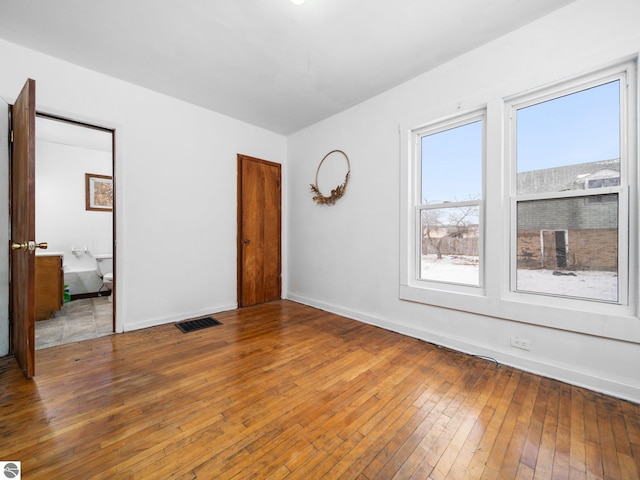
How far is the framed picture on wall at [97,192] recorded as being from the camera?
5.00 m

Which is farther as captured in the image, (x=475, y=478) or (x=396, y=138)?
(x=396, y=138)

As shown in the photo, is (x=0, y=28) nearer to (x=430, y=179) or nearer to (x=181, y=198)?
(x=181, y=198)

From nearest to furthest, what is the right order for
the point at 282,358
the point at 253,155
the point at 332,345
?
the point at 282,358 < the point at 332,345 < the point at 253,155

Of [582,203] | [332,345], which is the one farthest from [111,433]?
[582,203]

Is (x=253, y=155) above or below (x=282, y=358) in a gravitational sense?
above

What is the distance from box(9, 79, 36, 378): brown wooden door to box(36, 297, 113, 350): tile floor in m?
0.47

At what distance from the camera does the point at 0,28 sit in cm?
222

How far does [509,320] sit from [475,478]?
1.47 m

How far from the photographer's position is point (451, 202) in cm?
276

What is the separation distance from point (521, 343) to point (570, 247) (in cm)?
87

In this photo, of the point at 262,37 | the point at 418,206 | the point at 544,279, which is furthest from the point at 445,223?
the point at 262,37

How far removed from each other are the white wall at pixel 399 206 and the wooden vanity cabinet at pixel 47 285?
313 centimetres

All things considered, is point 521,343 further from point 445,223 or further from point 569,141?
point 569,141

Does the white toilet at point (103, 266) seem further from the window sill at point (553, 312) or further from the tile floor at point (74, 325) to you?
the window sill at point (553, 312)
